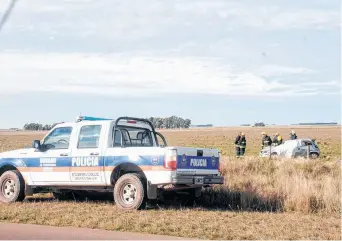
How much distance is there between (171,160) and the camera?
11117 mm

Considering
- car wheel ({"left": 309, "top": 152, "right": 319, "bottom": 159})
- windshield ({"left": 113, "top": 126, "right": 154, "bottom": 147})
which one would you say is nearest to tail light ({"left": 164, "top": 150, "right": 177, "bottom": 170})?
windshield ({"left": 113, "top": 126, "right": 154, "bottom": 147})

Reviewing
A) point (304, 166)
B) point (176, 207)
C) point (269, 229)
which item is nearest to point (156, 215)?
point (176, 207)

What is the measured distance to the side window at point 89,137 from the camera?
40.8ft

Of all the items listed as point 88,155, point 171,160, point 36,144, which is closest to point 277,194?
point 171,160

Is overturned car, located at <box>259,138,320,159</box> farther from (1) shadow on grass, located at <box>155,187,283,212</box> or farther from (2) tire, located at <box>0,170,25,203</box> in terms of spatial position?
(2) tire, located at <box>0,170,25,203</box>

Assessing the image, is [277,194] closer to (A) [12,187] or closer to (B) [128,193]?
(B) [128,193]

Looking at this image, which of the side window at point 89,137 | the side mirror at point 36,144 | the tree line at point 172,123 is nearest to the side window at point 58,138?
the side mirror at point 36,144

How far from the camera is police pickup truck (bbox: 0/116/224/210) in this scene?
37.2 ft

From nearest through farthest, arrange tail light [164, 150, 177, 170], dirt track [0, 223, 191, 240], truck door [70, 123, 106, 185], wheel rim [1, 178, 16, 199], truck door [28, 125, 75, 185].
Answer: dirt track [0, 223, 191, 240] < tail light [164, 150, 177, 170] < truck door [70, 123, 106, 185] < truck door [28, 125, 75, 185] < wheel rim [1, 178, 16, 199]

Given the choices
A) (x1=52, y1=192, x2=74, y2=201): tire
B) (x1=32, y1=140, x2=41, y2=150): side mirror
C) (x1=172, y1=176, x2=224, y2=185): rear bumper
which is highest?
(x1=32, y1=140, x2=41, y2=150): side mirror

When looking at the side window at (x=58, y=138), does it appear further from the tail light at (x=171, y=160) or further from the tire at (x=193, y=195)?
the tire at (x=193, y=195)

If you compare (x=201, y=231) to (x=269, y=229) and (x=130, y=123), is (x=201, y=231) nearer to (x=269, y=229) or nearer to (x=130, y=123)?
(x=269, y=229)

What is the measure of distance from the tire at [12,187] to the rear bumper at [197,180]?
4.06 meters

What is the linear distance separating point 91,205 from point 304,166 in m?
8.38
